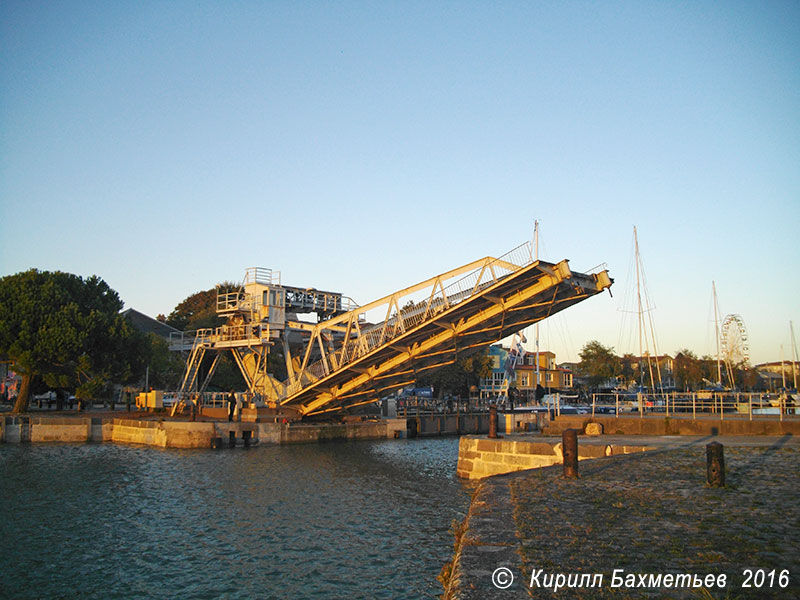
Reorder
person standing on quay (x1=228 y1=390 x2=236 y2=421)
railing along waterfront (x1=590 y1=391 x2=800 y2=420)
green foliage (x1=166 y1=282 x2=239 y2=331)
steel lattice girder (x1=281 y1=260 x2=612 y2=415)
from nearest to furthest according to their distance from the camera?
1. steel lattice girder (x1=281 y1=260 x2=612 y2=415)
2. railing along waterfront (x1=590 y1=391 x2=800 y2=420)
3. person standing on quay (x1=228 y1=390 x2=236 y2=421)
4. green foliage (x1=166 y1=282 x2=239 y2=331)

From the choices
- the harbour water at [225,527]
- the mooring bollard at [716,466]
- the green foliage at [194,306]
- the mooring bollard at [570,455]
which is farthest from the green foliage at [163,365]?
the mooring bollard at [716,466]

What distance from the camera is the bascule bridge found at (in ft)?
83.5

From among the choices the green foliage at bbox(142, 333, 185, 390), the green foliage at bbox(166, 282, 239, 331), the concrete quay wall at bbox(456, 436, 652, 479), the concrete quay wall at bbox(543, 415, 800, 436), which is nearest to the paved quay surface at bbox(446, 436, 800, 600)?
the concrete quay wall at bbox(456, 436, 652, 479)

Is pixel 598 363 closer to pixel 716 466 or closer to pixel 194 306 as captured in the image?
pixel 194 306

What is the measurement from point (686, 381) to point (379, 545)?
8961cm

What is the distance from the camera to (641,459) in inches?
610

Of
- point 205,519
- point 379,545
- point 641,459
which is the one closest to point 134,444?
point 205,519

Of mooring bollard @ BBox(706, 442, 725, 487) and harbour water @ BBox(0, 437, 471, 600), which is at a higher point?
mooring bollard @ BBox(706, 442, 725, 487)

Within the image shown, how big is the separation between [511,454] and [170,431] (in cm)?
2359

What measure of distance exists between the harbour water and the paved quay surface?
9.86 feet

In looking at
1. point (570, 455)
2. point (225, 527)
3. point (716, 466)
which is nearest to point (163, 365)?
point (225, 527)

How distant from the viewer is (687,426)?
22578 millimetres

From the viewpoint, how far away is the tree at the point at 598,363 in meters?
84.4

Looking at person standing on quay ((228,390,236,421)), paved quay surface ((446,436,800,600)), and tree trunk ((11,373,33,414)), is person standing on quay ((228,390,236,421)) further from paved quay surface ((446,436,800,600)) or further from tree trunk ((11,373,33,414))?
paved quay surface ((446,436,800,600))
